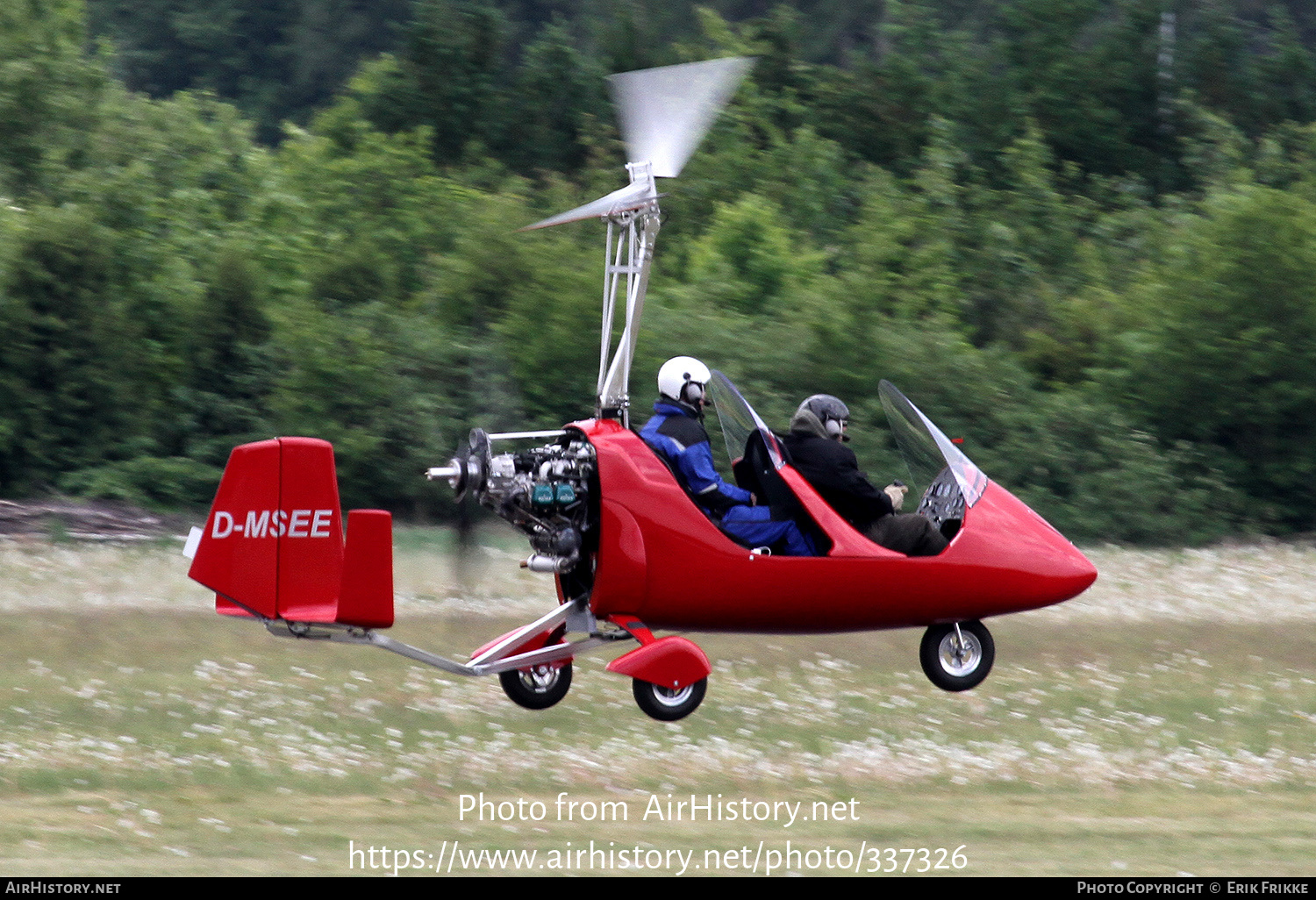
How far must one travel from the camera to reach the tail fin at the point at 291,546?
7277mm

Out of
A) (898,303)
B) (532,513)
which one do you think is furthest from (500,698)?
(898,303)

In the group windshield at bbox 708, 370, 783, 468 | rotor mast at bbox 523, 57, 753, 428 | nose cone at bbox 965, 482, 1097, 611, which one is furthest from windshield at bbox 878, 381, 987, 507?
rotor mast at bbox 523, 57, 753, 428

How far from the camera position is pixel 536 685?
8656mm

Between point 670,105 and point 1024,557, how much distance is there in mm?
3007

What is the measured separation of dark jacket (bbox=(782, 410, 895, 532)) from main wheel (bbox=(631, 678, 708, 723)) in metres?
1.17

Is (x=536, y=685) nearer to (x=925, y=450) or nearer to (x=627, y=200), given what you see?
(x=925, y=450)

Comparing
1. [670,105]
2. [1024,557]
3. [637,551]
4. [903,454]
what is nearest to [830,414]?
[903,454]

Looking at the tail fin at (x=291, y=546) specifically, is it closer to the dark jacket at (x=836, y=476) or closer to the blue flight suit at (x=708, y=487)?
the blue flight suit at (x=708, y=487)

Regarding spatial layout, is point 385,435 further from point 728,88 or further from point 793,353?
point 728,88

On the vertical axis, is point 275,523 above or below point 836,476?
below

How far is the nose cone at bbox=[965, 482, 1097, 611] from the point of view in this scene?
26.9 ft

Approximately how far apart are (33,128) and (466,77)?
946cm

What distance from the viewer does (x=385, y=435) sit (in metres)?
16.0

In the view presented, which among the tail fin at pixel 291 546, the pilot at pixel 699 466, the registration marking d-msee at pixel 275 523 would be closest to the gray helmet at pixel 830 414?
the pilot at pixel 699 466
